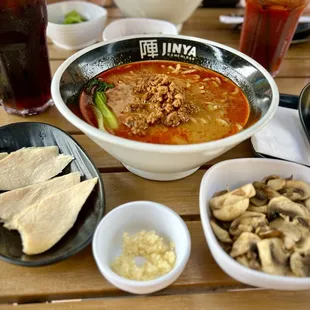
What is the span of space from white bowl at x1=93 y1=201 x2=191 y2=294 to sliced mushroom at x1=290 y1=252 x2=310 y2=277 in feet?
0.88

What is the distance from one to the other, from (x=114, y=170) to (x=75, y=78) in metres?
0.38

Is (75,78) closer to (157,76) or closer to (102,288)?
(157,76)

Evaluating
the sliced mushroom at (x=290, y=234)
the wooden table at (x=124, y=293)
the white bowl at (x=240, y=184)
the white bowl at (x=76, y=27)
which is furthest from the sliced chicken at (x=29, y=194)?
the white bowl at (x=76, y=27)

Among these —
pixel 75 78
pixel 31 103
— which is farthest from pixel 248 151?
pixel 31 103

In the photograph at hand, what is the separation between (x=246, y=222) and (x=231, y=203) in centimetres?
7

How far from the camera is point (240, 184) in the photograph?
125cm

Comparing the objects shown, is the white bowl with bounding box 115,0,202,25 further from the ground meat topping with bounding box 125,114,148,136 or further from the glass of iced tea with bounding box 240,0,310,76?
the ground meat topping with bounding box 125,114,148,136

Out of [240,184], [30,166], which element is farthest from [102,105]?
[240,184]

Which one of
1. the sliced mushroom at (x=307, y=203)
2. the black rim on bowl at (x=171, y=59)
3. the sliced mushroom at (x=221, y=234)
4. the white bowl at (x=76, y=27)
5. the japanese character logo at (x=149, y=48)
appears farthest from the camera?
the white bowl at (x=76, y=27)

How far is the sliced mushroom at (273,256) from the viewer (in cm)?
95

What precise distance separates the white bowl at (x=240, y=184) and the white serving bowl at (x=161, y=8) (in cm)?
122

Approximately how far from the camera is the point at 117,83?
1539 mm

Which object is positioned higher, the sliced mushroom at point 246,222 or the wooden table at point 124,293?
the sliced mushroom at point 246,222

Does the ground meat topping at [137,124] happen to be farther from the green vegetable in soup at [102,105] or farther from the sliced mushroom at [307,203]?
the sliced mushroom at [307,203]
